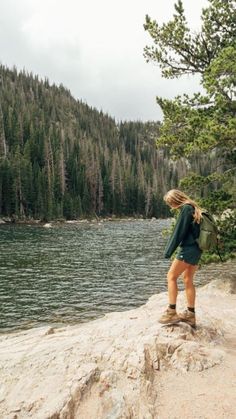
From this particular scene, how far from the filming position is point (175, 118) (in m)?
17.1

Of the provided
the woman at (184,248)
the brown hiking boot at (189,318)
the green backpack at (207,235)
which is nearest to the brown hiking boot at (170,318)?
the woman at (184,248)

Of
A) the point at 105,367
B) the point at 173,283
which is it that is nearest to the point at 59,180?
the point at 173,283

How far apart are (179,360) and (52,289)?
19783mm

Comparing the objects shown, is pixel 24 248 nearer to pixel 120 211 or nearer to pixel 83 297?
pixel 83 297

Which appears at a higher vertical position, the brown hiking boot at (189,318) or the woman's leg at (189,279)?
the woman's leg at (189,279)

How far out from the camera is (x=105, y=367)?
288 inches

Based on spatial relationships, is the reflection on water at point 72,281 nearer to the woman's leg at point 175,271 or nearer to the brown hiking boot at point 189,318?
the brown hiking boot at point 189,318

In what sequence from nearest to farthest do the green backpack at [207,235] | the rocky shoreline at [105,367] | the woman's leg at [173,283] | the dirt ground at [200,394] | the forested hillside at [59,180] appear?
the dirt ground at [200,394]
the rocky shoreline at [105,367]
the green backpack at [207,235]
the woman's leg at [173,283]
the forested hillside at [59,180]

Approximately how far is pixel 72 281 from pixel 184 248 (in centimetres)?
2144

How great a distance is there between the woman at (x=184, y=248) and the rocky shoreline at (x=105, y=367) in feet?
1.02

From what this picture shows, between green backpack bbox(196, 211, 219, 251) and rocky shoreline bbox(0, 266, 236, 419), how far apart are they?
5.85ft

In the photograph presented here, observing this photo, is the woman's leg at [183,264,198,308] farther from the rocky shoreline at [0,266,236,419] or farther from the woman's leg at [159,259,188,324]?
the rocky shoreline at [0,266,236,419]

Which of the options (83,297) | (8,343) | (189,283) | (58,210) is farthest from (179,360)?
(58,210)

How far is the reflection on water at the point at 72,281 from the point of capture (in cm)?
2083
